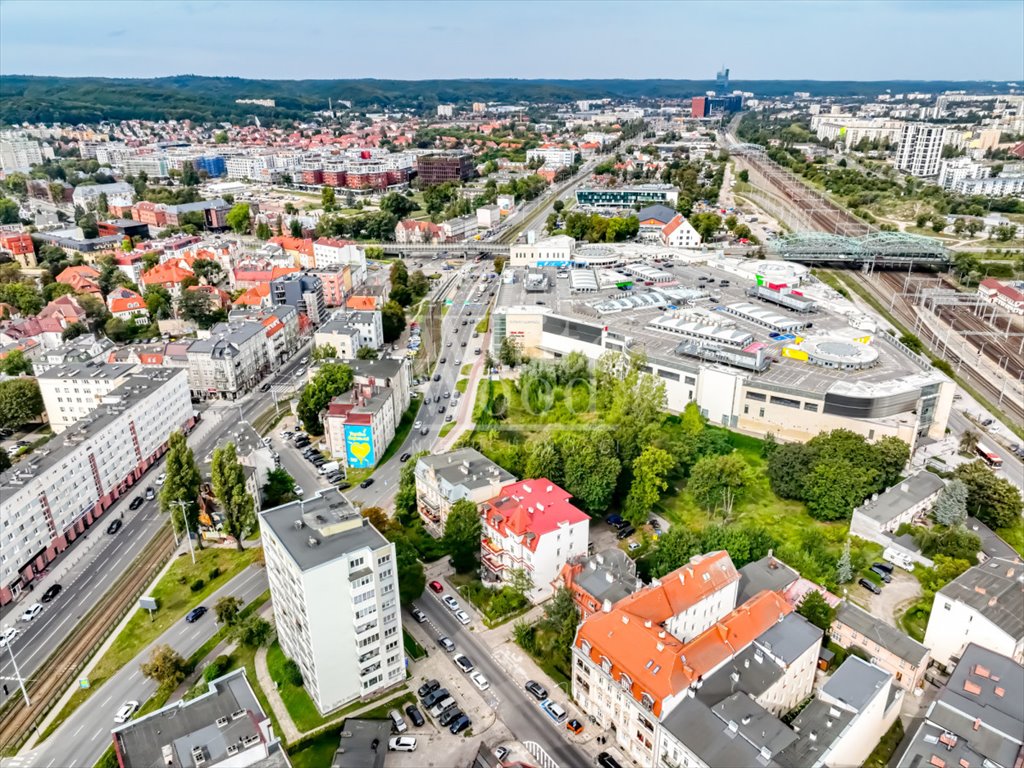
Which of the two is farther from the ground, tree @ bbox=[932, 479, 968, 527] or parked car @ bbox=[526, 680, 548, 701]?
tree @ bbox=[932, 479, 968, 527]

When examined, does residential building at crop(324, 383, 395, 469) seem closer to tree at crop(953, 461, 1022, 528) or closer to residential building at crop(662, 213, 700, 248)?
tree at crop(953, 461, 1022, 528)

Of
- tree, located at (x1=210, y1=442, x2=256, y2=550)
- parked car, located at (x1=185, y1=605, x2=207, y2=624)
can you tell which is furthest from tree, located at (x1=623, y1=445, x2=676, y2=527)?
parked car, located at (x1=185, y1=605, x2=207, y2=624)

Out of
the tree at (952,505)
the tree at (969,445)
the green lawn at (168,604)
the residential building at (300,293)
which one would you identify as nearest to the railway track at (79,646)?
the green lawn at (168,604)

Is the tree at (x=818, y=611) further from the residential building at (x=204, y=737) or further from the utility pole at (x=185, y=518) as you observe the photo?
the utility pole at (x=185, y=518)

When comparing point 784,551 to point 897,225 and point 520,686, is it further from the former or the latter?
point 897,225

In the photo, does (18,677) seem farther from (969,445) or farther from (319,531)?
(969,445)

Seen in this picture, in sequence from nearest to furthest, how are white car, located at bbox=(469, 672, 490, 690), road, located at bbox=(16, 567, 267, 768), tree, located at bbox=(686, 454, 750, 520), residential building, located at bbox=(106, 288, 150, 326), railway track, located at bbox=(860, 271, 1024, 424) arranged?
1. road, located at bbox=(16, 567, 267, 768)
2. white car, located at bbox=(469, 672, 490, 690)
3. tree, located at bbox=(686, 454, 750, 520)
4. railway track, located at bbox=(860, 271, 1024, 424)
5. residential building, located at bbox=(106, 288, 150, 326)

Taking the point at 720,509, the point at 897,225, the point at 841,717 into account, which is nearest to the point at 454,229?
the point at 897,225
